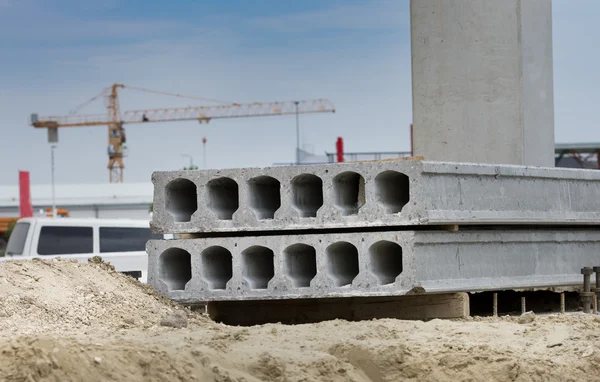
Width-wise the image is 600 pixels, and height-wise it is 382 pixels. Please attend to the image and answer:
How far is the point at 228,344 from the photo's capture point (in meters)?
6.91

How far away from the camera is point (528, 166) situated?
9.66 m

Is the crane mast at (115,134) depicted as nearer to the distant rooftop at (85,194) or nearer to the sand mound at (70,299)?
the distant rooftop at (85,194)

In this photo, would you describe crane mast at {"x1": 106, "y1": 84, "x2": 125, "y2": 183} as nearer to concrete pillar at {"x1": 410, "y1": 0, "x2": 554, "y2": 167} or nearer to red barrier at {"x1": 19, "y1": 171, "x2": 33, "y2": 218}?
red barrier at {"x1": 19, "y1": 171, "x2": 33, "y2": 218}

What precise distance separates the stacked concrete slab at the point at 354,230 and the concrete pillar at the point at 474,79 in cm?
81

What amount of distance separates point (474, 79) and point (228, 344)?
15.4ft

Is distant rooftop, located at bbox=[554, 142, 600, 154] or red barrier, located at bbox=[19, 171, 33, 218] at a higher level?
distant rooftop, located at bbox=[554, 142, 600, 154]

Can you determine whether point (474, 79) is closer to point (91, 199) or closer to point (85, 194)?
point (91, 199)

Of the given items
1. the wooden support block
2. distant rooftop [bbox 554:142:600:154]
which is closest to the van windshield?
the wooden support block

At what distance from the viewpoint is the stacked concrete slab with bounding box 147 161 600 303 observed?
8680 mm

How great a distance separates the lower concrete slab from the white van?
8.81 meters

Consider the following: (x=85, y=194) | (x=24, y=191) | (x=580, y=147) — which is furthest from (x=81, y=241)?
(x=85, y=194)

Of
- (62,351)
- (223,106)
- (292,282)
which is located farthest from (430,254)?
(223,106)

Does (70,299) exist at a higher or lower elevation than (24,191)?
lower

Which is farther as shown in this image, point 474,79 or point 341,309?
point 474,79
